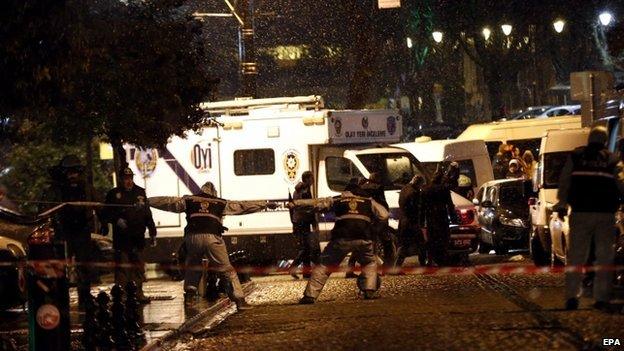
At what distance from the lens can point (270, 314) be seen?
14.6 m

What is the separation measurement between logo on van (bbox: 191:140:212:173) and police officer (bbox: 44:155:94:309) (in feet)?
25.3

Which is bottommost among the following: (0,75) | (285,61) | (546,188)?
(546,188)

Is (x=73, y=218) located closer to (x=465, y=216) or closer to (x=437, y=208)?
(x=437, y=208)

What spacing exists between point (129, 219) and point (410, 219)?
238 inches

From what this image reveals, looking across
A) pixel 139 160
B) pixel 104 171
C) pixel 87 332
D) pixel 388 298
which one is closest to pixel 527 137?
pixel 104 171

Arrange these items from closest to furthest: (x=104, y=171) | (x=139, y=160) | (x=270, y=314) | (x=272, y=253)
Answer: (x=270, y=314)
(x=272, y=253)
(x=139, y=160)
(x=104, y=171)

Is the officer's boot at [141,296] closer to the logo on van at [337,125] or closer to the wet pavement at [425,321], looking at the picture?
the wet pavement at [425,321]

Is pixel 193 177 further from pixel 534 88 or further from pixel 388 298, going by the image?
pixel 534 88

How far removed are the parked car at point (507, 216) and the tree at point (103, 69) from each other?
646 cm

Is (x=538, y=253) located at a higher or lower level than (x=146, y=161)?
lower

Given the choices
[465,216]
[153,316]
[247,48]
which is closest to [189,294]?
[153,316]

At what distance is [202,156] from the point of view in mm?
23578

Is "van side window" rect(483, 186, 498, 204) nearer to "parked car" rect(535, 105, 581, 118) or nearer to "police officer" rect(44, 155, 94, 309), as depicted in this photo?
"police officer" rect(44, 155, 94, 309)

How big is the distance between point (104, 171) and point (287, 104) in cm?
781
